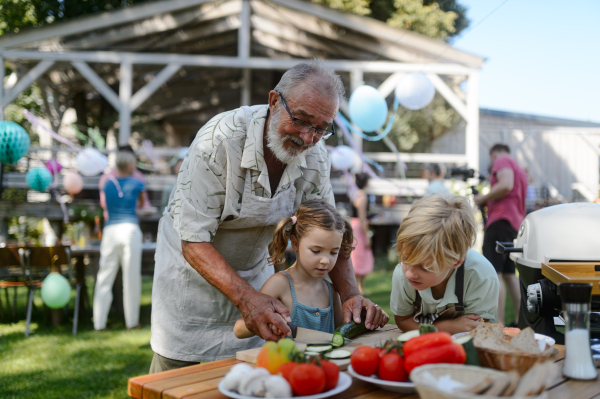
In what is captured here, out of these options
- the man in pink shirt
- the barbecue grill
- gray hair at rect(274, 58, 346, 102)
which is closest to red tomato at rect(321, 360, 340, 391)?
gray hair at rect(274, 58, 346, 102)

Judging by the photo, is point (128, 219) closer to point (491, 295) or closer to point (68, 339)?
point (68, 339)

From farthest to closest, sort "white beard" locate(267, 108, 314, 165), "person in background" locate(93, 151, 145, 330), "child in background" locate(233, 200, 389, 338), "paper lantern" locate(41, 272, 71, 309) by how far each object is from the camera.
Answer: "person in background" locate(93, 151, 145, 330) < "paper lantern" locate(41, 272, 71, 309) < "child in background" locate(233, 200, 389, 338) < "white beard" locate(267, 108, 314, 165)

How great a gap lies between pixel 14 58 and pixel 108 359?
7.53 meters

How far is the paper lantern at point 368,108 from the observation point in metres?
6.24

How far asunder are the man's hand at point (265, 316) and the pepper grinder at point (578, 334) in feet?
2.68

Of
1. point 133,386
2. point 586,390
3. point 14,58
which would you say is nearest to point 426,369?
point 586,390

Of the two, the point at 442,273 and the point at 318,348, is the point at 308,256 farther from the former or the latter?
the point at 318,348

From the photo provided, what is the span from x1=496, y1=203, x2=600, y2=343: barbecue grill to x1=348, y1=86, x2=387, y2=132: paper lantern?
3.69 meters

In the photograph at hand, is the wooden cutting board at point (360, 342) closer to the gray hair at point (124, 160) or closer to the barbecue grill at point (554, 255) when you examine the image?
the barbecue grill at point (554, 255)

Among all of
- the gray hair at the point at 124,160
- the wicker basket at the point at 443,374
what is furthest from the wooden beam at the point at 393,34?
the wicker basket at the point at 443,374

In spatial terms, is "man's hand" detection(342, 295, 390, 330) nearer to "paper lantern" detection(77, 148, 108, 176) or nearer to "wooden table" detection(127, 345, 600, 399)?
"wooden table" detection(127, 345, 600, 399)

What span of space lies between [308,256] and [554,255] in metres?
1.19

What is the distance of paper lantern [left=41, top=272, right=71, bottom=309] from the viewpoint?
16.8 ft

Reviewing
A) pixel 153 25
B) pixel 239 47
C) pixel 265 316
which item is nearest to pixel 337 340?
pixel 265 316
